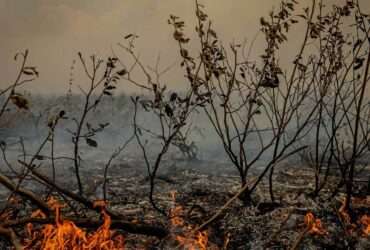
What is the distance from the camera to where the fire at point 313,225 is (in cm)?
461

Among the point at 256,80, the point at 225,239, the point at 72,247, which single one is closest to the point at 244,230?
the point at 225,239

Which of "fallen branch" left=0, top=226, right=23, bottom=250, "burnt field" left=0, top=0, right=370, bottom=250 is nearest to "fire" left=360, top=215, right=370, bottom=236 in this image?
"burnt field" left=0, top=0, right=370, bottom=250

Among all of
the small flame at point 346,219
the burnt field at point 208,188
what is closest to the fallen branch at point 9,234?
the burnt field at point 208,188

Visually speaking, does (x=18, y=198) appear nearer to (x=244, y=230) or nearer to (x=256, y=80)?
(x=244, y=230)

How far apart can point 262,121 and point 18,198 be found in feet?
38.0

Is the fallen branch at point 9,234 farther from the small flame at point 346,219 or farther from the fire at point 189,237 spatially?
the small flame at point 346,219

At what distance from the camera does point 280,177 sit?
800cm

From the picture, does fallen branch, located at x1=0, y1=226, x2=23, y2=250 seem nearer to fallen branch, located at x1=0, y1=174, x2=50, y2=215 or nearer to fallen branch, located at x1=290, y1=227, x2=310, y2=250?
fallen branch, located at x1=0, y1=174, x2=50, y2=215

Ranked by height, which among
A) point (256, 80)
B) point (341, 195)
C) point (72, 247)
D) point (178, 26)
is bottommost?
point (72, 247)

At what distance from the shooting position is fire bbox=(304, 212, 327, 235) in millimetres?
4613

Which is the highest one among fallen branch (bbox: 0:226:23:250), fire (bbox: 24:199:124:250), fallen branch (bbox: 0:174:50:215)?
fallen branch (bbox: 0:174:50:215)

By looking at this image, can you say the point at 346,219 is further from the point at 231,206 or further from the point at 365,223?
the point at 231,206

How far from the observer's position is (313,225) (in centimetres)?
462

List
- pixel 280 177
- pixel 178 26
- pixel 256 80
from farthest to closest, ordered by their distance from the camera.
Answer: pixel 280 177 → pixel 256 80 → pixel 178 26
